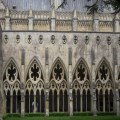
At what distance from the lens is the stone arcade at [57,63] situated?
52.8 meters

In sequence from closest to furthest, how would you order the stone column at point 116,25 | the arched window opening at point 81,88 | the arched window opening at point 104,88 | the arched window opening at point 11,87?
the arched window opening at point 11,87
the arched window opening at point 81,88
the arched window opening at point 104,88
the stone column at point 116,25

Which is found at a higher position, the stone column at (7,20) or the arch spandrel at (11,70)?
the stone column at (7,20)

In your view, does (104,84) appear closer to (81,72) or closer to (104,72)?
(104,72)

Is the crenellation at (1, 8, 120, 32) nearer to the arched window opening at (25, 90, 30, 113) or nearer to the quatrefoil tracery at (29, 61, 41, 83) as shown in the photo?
the quatrefoil tracery at (29, 61, 41, 83)

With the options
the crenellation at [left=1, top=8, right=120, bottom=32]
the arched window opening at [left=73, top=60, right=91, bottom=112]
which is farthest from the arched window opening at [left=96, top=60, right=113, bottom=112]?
the crenellation at [left=1, top=8, right=120, bottom=32]

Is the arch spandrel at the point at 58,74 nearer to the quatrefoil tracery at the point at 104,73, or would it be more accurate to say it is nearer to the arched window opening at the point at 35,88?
the arched window opening at the point at 35,88

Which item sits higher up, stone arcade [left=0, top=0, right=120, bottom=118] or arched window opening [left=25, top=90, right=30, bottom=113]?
stone arcade [left=0, top=0, right=120, bottom=118]

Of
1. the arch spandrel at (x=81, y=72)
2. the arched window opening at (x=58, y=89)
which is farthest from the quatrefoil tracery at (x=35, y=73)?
the arch spandrel at (x=81, y=72)

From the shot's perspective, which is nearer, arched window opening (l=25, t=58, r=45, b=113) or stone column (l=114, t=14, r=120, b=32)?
arched window opening (l=25, t=58, r=45, b=113)

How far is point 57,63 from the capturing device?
53844 mm

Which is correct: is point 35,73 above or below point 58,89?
above

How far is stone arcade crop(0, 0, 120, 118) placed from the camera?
5281cm

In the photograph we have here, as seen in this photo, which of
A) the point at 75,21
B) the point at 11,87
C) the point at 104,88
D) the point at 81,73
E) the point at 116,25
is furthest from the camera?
the point at 116,25

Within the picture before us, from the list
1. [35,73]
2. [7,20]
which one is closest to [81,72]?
[35,73]
